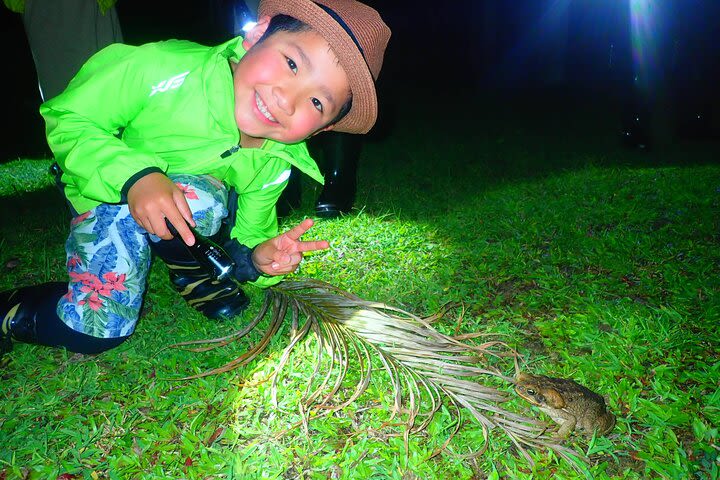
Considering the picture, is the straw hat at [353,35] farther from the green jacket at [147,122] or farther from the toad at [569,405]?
the toad at [569,405]

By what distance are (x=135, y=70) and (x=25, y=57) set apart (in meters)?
9.42

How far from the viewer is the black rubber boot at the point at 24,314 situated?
5.62 ft

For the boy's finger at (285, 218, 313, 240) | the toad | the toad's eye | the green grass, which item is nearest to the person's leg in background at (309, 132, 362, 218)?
the green grass

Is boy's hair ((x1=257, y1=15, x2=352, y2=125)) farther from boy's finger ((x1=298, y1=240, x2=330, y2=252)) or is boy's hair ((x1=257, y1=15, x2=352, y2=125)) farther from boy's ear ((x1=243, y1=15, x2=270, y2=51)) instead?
boy's finger ((x1=298, y1=240, x2=330, y2=252))

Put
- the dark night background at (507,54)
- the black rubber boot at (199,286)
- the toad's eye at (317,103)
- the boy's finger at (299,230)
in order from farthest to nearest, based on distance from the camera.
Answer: the dark night background at (507,54)
the black rubber boot at (199,286)
the boy's finger at (299,230)
the toad's eye at (317,103)

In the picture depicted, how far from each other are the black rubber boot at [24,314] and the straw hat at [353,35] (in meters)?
1.24

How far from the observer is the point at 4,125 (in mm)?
6035

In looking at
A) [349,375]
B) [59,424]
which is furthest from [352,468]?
[59,424]

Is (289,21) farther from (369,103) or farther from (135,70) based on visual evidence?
(135,70)

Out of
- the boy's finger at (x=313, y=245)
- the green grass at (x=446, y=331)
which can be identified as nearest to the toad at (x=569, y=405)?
the green grass at (x=446, y=331)

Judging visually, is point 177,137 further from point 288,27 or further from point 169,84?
point 288,27

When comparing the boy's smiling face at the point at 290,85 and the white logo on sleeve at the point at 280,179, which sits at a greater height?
the boy's smiling face at the point at 290,85

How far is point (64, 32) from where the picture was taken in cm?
279

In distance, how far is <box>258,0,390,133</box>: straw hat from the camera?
1.47 meters
